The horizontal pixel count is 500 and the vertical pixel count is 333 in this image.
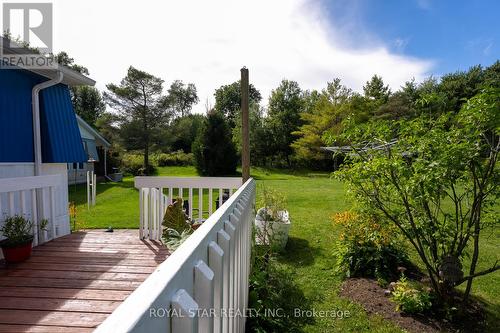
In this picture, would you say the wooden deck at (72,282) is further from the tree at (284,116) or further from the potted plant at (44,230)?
the tree at (284,116)

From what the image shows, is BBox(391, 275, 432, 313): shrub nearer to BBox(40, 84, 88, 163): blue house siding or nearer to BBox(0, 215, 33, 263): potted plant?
BBox(0, 215, 33, 263): potted plant

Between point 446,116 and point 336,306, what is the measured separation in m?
2.11

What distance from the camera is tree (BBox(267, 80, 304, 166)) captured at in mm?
26359

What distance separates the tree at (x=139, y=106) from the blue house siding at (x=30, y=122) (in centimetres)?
1814

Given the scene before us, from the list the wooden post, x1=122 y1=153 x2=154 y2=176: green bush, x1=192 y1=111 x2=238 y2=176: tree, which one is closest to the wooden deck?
the wooden post

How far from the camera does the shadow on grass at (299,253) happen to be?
4.12 m

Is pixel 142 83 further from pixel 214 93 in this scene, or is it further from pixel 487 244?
pixel 487 244

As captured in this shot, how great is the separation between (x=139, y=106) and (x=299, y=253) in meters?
21.5

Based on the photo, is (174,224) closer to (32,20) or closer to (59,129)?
(59,129)

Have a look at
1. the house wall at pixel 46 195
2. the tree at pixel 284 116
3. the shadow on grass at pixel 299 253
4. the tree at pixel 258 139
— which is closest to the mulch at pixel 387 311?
the shadow on grass at pixel 299 253

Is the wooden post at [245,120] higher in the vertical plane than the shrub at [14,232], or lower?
higher

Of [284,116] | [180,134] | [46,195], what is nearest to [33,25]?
[46,195]

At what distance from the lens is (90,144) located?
15.8 meters

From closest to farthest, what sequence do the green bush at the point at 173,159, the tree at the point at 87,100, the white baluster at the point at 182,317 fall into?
the white baluster at the point at 182,317 < the green bush at the point at 173,159 < the tree at the point at 87,100
